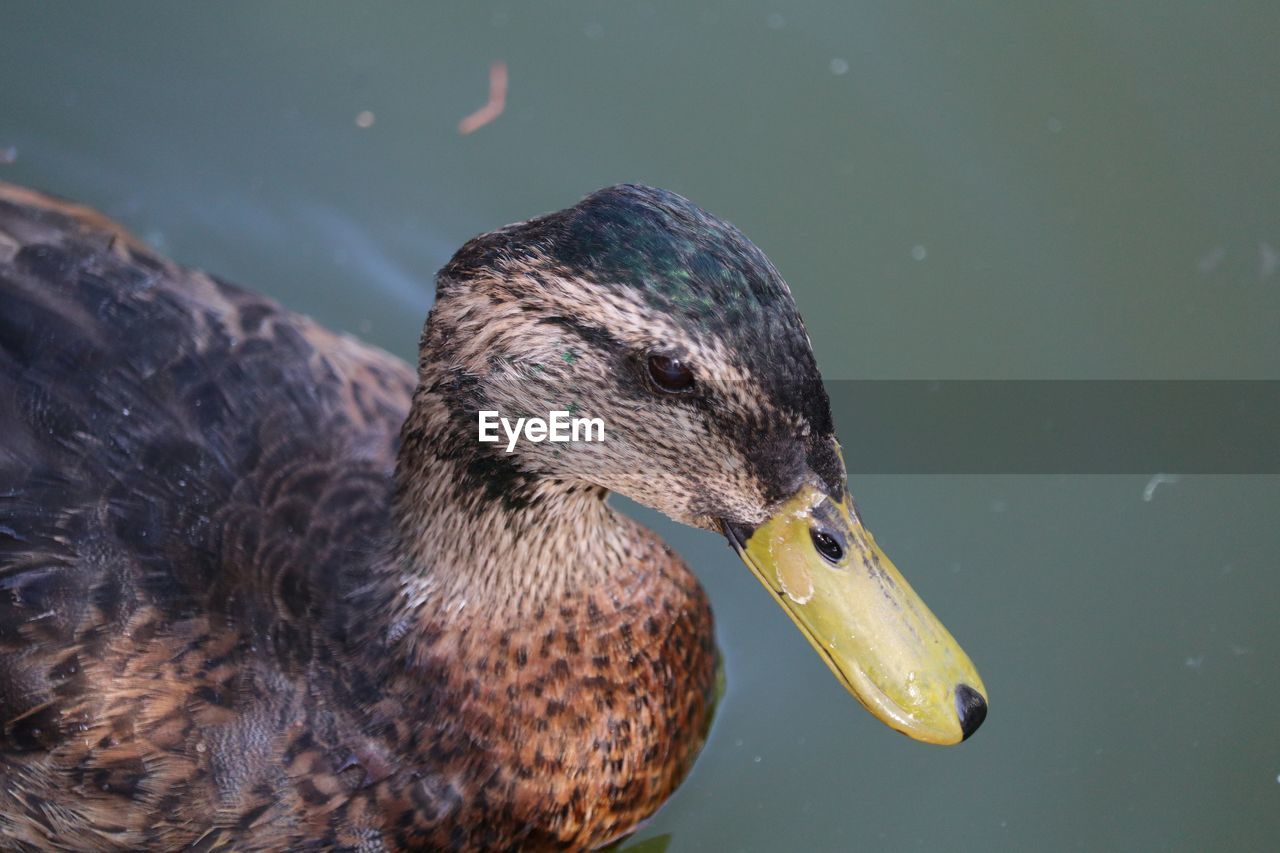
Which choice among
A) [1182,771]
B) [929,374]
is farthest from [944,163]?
[1182,771]

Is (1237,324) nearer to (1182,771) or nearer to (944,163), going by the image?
(944,163)

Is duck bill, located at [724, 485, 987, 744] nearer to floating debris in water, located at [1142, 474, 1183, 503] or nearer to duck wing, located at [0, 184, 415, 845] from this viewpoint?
duck wing, located at [0, 184, 415, 845]

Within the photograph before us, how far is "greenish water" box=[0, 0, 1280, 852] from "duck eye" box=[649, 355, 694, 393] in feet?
5.33

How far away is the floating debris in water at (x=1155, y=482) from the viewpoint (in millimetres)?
4574

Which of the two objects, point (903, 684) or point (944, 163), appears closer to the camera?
Result: point (903, 684)

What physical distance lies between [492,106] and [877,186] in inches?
51.5

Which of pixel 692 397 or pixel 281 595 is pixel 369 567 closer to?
pixel 281 595

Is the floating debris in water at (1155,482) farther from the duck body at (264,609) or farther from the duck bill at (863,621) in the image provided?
the duck bill at (863,621)

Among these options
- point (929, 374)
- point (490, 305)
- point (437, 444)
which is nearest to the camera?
point (490, 305)

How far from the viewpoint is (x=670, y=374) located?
9.10 feet

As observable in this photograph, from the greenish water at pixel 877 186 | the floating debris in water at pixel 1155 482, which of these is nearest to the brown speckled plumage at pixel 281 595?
the greenish water at pixel 877 186

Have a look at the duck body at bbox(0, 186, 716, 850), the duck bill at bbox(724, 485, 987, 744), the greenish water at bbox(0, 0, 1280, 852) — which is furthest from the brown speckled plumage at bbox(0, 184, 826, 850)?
the greenish water at bbox(0, 0, 1280, 852)

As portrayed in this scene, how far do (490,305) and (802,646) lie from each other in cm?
180

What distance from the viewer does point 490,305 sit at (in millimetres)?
2885
